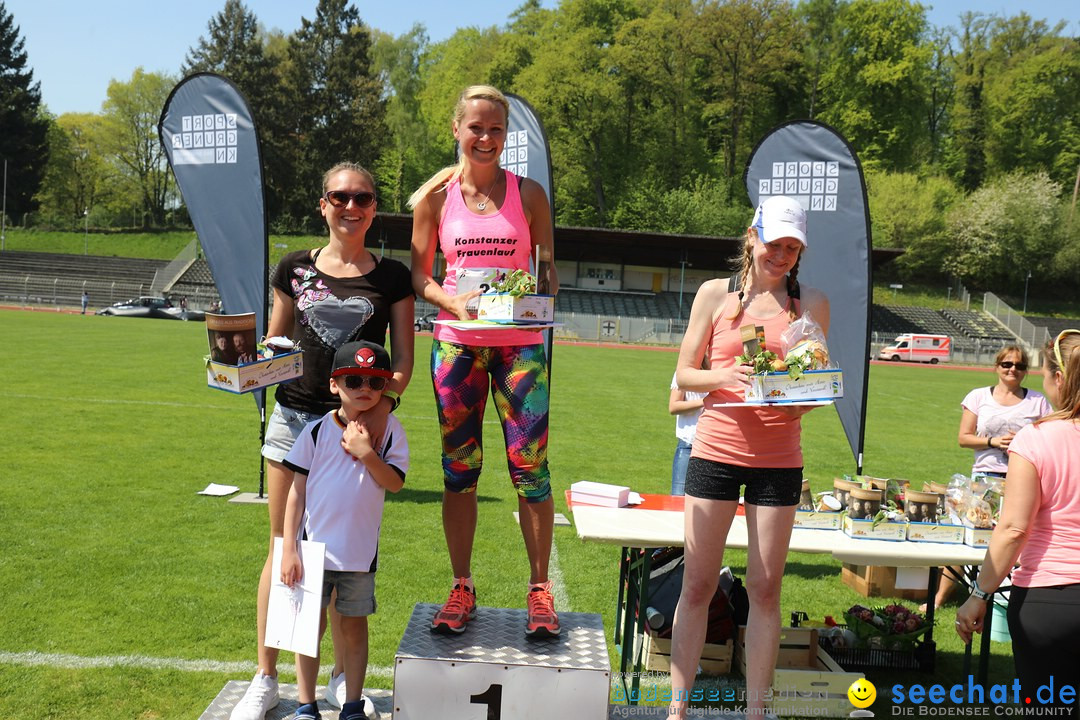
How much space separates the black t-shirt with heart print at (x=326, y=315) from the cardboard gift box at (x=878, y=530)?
2707 millimetres

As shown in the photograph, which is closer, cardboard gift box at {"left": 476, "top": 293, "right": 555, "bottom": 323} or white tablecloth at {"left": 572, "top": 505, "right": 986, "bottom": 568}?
cardboard gift box at {"left": 476, "top": 293, "right": 555, "bottom": 323}

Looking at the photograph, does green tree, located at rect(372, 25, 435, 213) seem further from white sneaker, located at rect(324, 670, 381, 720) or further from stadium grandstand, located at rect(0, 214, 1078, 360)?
white sneaker, located at rect(324, 670, 381, 720)

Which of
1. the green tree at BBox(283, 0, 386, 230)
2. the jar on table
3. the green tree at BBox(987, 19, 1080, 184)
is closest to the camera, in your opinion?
the jar on table

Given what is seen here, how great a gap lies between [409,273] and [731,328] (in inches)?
53.1

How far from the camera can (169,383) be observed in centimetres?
1549

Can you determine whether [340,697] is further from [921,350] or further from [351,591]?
[921,350]

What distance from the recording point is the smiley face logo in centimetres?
418

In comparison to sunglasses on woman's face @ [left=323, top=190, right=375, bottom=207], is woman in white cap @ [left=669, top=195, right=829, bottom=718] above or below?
below

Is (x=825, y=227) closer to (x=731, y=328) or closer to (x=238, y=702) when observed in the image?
(x=731, y=328)

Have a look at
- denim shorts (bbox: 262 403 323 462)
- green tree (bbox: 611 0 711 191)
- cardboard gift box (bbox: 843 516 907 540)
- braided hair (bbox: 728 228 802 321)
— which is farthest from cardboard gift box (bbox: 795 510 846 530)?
green tree (bbox: 611 0 711 191)

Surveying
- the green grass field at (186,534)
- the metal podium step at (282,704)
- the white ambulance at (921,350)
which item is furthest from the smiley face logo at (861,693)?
the white ambulance at (921,350)

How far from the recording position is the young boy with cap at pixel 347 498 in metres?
3.19

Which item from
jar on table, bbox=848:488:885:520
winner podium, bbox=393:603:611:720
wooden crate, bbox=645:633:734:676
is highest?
jar on table, bbox=848:488:885:520

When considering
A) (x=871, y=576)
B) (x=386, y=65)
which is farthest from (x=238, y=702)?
(x=386, y=65)
